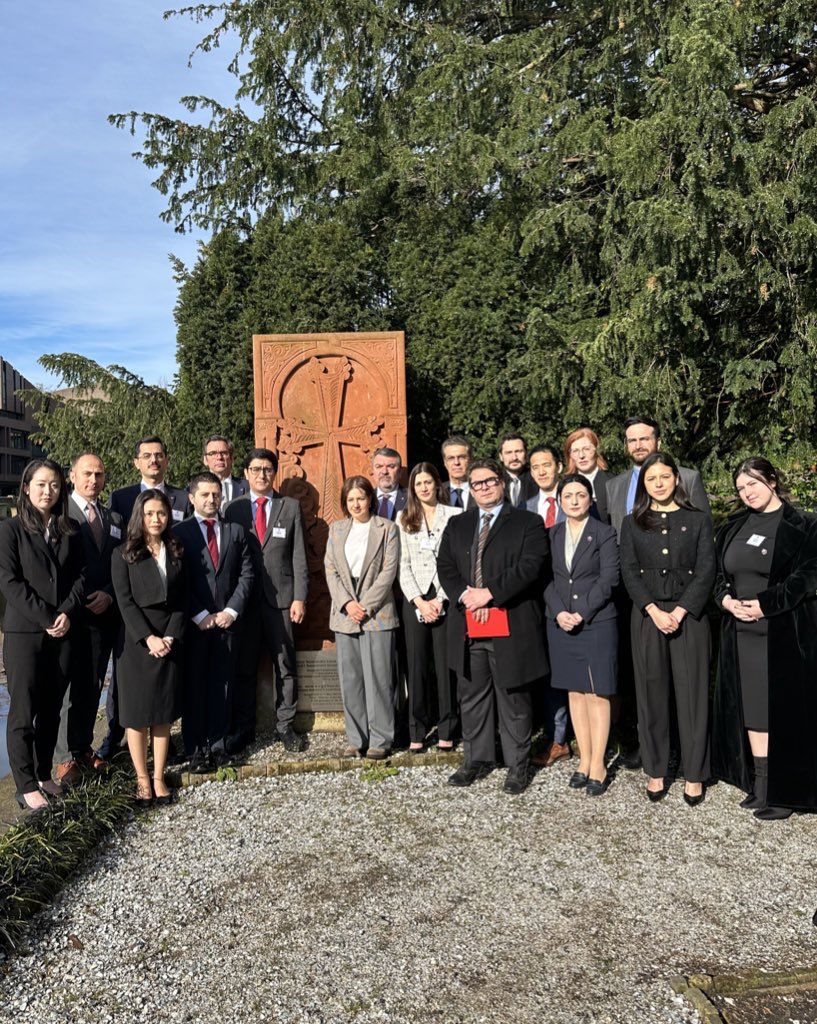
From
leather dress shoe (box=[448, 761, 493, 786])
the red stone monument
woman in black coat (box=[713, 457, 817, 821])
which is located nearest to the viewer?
woman in black coat (box=[713, 457, 817, 821])

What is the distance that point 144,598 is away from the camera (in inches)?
160

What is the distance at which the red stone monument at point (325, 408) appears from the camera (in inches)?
227

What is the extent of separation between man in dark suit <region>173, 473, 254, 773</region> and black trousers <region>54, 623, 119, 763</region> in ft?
1.54

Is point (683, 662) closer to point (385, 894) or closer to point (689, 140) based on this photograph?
point (385, 894)

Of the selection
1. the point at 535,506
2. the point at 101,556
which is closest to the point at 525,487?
the point at 535,506

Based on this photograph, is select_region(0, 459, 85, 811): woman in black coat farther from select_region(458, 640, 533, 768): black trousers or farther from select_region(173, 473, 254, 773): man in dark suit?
select_region(458, 640, 533, 768): black trousers

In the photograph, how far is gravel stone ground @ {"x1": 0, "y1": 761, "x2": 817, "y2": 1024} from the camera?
255cm

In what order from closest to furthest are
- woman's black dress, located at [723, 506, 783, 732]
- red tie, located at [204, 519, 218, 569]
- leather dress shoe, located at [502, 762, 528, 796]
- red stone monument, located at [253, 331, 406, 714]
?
woman's black dress, located at [723, 506, 783, 732]
leather dress shoe, located at [502, 762, 528, 796]
red tie, located at [204, 519, 218, 569]
red stone monument, located at [253, 331, 406, 714]

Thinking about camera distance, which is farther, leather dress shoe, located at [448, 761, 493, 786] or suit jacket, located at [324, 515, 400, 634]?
suit jacket, located at [324, 515, 400, 634]

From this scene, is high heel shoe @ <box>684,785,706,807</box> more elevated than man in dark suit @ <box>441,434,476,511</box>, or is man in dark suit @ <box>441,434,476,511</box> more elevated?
man in dark suit @ <box>441,434,476,511</box>

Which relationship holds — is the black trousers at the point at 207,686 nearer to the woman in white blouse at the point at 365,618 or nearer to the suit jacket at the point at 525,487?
the woman in white blouse at the point at 365,618

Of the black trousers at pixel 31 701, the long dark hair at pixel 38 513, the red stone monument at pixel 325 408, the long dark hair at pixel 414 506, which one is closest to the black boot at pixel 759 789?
the long dark hair at pixel 414 506

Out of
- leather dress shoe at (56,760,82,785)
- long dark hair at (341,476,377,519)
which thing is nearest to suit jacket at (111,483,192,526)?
long dark hair at (341,476,377,519)

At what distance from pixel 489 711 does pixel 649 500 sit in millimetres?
1388
